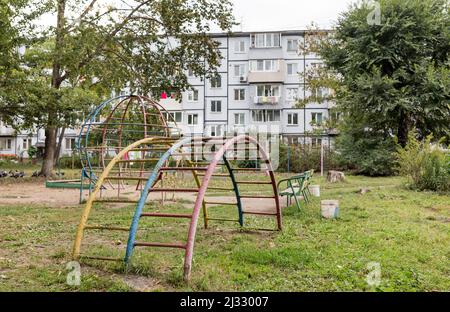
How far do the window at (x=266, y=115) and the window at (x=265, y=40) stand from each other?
6.32m

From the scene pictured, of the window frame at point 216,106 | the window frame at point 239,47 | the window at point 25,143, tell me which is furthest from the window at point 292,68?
the window at point 25,143

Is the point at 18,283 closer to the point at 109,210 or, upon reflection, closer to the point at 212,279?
the point at 212,279

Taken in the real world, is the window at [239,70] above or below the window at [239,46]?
below

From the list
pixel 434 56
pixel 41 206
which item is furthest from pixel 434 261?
pixel 434 56

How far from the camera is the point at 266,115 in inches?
1781

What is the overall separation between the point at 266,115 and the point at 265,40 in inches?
287

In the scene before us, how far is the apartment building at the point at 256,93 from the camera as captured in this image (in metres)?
44.3

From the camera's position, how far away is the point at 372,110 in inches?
822

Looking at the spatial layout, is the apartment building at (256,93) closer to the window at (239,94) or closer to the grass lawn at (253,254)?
the window at (239,94)

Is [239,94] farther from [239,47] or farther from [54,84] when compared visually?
[54,84]

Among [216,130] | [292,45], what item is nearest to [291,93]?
[292,45]

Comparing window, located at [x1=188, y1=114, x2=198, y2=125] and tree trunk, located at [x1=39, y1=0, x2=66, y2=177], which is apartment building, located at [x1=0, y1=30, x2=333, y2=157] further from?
tree trunk, located at [x1=39, y1=0, x2=66, y2=177]

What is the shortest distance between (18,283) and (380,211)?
7.37 m

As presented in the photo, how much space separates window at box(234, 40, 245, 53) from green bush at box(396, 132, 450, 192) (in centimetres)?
3359
